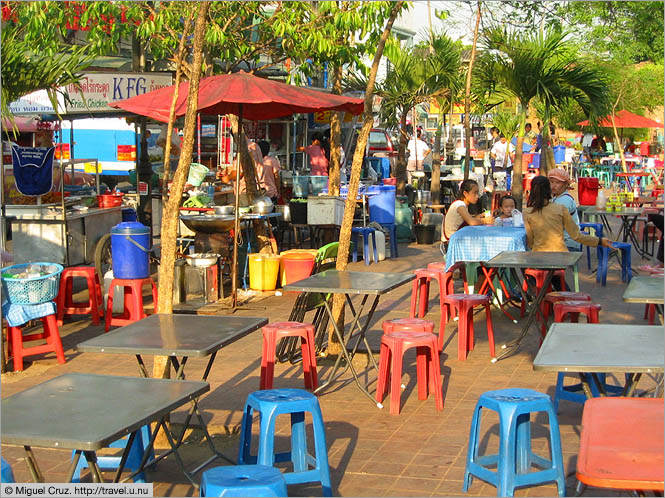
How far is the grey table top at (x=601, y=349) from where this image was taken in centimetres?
405

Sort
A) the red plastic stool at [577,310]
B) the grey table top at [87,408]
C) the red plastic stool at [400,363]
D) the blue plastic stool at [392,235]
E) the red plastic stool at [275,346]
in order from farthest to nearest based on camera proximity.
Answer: the blue plastic stool at [392,235]
the red plastic stool at [577,310]
the red plastic stool at [275,346]
the red plastic stool at [400,363]
the grey table top at [87,408]

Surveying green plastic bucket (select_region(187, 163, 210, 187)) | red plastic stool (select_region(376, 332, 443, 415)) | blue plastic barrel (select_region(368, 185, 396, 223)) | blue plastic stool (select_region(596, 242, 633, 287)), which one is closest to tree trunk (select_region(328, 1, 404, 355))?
red plastic stool (select_region(376, 332, 443, 415))

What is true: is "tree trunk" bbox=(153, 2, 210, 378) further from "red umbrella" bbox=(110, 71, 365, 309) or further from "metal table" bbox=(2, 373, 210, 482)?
"red umbrella" bbox=(110, 71, 365, 309)

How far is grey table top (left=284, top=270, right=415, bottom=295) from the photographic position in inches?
253

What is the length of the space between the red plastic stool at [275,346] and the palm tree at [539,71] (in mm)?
8444

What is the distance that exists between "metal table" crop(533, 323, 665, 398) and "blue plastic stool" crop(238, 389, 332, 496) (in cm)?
129

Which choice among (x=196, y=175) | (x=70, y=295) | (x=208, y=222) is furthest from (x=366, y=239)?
(x=70, y=295)

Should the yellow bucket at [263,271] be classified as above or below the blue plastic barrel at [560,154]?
below

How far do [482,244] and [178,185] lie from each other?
4.48 m

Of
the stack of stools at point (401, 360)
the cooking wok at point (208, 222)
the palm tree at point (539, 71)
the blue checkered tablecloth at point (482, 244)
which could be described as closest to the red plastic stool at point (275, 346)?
the stack of stools at point (401, 360)

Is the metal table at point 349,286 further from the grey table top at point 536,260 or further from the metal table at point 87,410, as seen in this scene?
the metal table at point 87,410

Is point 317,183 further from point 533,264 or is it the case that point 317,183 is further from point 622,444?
point 622,444

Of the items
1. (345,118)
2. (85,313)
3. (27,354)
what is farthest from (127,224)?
(345,118)

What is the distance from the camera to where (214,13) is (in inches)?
519
